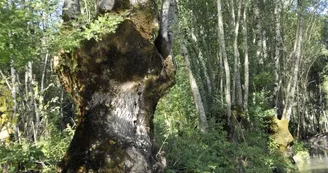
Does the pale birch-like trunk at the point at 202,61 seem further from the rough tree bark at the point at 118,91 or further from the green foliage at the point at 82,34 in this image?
the green foliage at the point at 82,34

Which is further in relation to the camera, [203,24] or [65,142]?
[203,24]

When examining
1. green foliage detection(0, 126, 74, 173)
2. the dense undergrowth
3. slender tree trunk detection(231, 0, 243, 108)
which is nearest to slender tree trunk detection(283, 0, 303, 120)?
the dense undergrowth

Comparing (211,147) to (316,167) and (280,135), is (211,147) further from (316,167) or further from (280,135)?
(280,135)

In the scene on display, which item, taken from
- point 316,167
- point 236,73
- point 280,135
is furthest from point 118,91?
point 280,135

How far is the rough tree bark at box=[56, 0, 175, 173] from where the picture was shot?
584 centimetres

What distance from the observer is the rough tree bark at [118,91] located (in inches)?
230

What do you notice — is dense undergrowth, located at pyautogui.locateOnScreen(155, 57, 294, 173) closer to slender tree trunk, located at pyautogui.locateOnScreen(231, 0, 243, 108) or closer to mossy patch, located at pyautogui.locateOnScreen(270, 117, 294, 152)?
mossy patch, located at pyautogui.locateOnScreen(270, 117, 294, 152)

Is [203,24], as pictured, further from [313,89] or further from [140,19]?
[313,89]

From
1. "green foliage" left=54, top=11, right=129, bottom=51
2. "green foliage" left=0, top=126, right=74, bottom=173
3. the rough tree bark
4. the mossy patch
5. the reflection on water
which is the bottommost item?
the reflection on water

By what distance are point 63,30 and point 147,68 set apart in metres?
1.65

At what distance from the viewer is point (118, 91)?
6.16 metres

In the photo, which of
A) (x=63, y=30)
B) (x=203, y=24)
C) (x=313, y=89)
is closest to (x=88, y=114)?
(x=63, y=30)

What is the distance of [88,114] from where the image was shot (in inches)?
245

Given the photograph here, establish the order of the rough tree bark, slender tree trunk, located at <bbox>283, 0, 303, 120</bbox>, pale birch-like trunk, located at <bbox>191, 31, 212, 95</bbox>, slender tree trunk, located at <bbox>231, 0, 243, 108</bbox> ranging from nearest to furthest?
1. the rough tree bark
2. slender tree trunk, located at <bbox>231, 0, 243, 108</bbox>
3. slender tree trunk, located at <bbox>283, 0, 303, 120</bbox>
4. pale birch-like trunk, located at <bbox>191, 31, 212, 95</bbox>
